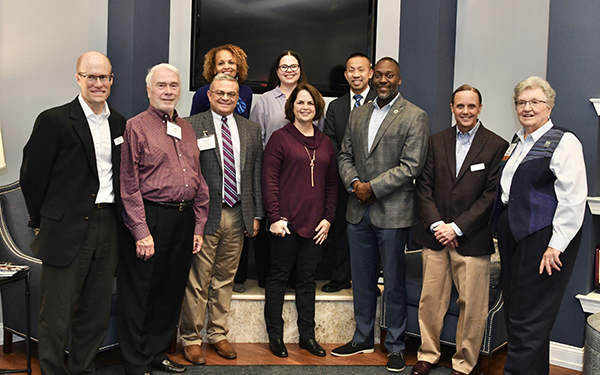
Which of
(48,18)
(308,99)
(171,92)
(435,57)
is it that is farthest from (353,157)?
(48,18)

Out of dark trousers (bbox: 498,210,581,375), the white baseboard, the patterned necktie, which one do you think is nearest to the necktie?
the patterned necktie

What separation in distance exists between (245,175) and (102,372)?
140 cm

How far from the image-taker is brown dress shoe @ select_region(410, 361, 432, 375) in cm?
293

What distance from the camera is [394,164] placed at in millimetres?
3021

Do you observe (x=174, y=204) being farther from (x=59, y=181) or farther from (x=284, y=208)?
(x=284, y=208)

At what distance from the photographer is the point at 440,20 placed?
4.20 m

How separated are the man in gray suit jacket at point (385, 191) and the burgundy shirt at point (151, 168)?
1000mm

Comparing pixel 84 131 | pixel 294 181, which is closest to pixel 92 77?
pixel 84 131

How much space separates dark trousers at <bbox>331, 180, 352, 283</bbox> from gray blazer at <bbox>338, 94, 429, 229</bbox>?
41cm

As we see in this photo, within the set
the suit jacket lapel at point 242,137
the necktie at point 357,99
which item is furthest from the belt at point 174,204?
the necktie at point 357,99

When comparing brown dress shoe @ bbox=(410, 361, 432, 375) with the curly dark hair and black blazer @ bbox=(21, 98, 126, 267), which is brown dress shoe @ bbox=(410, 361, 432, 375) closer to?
black blazer @ bbox=(21, 98, 126, 267)

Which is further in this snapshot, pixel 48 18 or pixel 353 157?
pixel 48 18

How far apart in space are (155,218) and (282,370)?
119 cm

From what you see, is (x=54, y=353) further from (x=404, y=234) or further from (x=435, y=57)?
(x=435, y=57)
